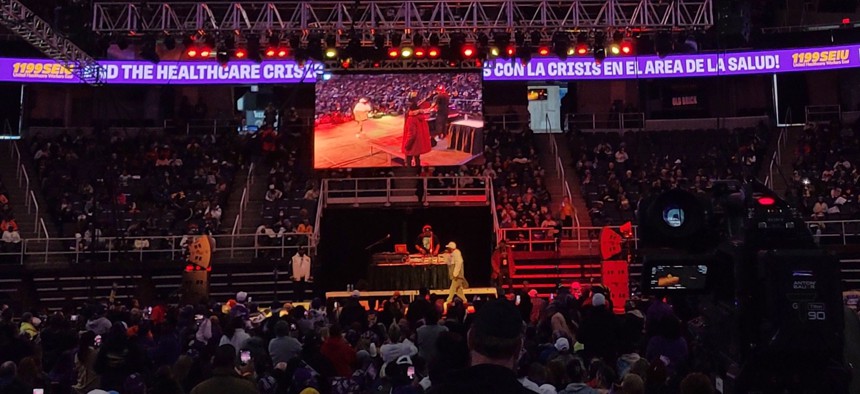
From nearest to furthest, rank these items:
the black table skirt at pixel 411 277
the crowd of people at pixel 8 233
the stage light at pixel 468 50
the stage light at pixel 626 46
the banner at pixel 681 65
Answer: the black table skirt at pixel 411 277 < the stage light at pixel 468 50 < the stage light at pixel 626 46 < the crowd of people at pixel 8 233 < the banner at pixel 681 65

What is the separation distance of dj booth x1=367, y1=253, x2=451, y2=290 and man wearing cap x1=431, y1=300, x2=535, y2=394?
16815 millimetres

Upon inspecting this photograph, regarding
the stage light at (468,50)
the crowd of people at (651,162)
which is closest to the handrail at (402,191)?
the crowd of people at (651,162)

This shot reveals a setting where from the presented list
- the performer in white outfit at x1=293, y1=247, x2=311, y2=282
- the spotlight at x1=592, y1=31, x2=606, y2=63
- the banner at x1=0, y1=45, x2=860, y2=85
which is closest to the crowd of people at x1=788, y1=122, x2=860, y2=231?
the banner at x1=0, y1=45, x2=860, y2=85

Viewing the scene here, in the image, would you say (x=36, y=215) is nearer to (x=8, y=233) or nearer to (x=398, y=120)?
(x=8, y=233)

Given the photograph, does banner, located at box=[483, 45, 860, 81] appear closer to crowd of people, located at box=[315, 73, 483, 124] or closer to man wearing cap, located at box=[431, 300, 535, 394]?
crowd of people, located at box=[315, 73, 483, 124]

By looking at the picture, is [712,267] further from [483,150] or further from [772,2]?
[772,2]

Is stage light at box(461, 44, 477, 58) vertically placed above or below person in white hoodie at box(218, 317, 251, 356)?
above

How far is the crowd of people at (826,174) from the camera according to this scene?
23359 mm

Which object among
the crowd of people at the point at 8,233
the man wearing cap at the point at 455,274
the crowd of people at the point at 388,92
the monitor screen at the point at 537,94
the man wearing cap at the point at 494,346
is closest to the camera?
the man wearing cap at the point at 494,346

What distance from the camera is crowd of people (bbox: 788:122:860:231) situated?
23359 mm

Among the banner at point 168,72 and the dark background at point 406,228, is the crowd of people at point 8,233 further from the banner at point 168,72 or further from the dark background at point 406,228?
the dark background at point 406,228

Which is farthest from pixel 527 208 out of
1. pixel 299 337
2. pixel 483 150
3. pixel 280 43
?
pixel 299 337

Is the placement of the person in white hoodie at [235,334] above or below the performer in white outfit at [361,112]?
below

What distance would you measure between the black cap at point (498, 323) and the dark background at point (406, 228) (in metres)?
20.7
